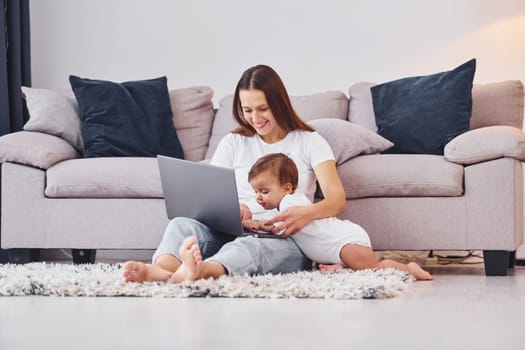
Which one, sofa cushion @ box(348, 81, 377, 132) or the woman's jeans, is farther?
sofa cushion @ box(348, 81, 377, 132)

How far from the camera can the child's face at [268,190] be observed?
2.97 metres

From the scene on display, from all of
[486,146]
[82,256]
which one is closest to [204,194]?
[486,146]

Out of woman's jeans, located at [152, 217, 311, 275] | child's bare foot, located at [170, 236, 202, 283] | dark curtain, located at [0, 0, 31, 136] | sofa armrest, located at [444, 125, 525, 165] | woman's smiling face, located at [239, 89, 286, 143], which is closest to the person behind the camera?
child's bare foot, located at [170, 236, 202, 283]

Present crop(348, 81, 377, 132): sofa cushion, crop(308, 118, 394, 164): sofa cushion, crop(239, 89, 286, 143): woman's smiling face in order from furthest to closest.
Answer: crop(348, 81, 377, 132): sofa cushion < crop(308, 118, 394, 164): sofa cushion < crop(239, 89, 286, 143): woman's smiling face

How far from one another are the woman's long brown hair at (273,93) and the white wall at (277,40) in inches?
63.9

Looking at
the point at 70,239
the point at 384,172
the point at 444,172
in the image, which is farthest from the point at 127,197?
the point at 444,172

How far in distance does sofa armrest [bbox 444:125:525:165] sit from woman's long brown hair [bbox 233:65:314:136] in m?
0.61

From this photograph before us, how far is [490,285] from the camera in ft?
9.61

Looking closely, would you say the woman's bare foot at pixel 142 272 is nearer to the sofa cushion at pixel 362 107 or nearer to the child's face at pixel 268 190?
the child's face at pixel 268 190

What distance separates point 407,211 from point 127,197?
112 cm

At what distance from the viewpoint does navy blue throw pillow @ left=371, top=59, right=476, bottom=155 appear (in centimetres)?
377

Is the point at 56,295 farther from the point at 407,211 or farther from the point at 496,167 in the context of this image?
the point at 496,167

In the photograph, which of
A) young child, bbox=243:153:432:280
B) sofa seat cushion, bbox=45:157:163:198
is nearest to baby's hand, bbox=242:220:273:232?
young child, bbox=243:153:432:280

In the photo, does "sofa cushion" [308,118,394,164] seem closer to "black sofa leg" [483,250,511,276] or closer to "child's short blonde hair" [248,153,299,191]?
"child's short blonde hair" [248,153,299,191]
